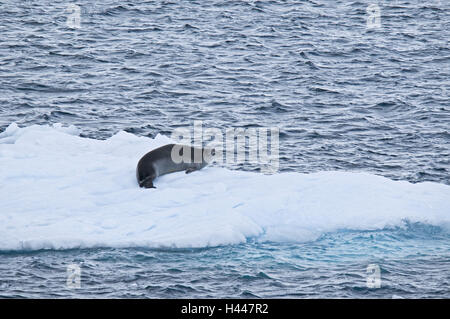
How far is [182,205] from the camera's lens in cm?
1490

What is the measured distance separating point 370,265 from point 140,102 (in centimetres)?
1265

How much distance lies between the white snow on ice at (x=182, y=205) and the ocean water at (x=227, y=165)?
0.04 m

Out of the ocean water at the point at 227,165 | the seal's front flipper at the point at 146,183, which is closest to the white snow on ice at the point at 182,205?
the ocean water at the point at 227,165

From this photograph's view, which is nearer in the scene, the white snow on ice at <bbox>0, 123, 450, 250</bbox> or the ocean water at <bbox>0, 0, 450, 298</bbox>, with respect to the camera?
the ocean water at <bbox>0, 0, 450, 298</bbox>

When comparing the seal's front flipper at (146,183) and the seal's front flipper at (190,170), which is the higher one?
the seal's front flipper at (190,170)

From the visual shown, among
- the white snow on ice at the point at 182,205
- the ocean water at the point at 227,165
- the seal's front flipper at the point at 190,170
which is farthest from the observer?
the seal's front flipper at the point at 190,170

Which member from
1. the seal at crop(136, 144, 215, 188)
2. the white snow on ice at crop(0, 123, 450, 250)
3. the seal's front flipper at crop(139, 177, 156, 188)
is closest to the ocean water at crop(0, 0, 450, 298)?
the white snow on ice at crop(0, 123, 450, 250)

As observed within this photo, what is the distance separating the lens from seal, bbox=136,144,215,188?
615 inches

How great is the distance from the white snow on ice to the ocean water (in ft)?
0.12

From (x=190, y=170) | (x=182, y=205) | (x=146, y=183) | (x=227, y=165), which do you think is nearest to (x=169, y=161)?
(x=190, y=170)

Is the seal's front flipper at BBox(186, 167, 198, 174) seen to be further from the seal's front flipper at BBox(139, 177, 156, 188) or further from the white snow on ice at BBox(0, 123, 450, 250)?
the seal's front flipper at BBox(139, 177, 156, 188)

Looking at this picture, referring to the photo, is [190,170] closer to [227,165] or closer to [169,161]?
[169,161]

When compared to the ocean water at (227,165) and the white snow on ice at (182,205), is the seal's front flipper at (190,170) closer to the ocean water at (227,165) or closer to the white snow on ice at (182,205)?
the white snow on ice at (182,205)

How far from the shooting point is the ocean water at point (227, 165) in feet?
43.1
